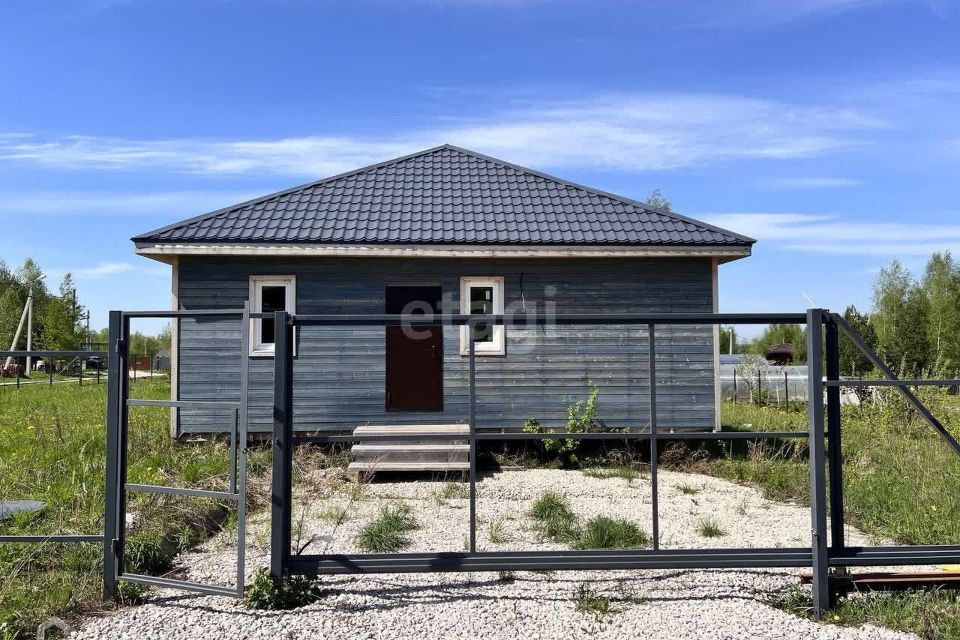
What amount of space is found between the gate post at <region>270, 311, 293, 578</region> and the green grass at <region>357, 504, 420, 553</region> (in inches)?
43.3

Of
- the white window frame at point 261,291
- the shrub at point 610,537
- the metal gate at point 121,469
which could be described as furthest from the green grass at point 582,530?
the white window frame at point 261,291

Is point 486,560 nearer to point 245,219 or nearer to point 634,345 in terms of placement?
point 634,345

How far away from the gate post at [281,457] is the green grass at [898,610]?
3287 millimetres

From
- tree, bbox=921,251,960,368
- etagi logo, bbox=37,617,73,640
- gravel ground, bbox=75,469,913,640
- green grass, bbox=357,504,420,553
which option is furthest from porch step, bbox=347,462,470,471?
tree, bbox=921,251,960,368

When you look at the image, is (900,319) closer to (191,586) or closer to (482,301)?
(482,301)

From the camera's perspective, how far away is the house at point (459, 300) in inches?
387

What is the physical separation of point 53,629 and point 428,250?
6544mm

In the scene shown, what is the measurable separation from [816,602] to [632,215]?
7.15 meters

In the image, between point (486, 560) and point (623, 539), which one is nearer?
point (486, 560)

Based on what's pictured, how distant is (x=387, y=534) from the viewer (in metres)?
5.71

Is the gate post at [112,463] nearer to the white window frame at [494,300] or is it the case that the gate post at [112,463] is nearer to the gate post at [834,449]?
the gate post at [834,449]

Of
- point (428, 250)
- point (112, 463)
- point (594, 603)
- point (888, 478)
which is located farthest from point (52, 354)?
point (888, 478)

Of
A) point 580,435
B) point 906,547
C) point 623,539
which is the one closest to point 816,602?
point 906,547

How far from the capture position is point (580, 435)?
4.85m
